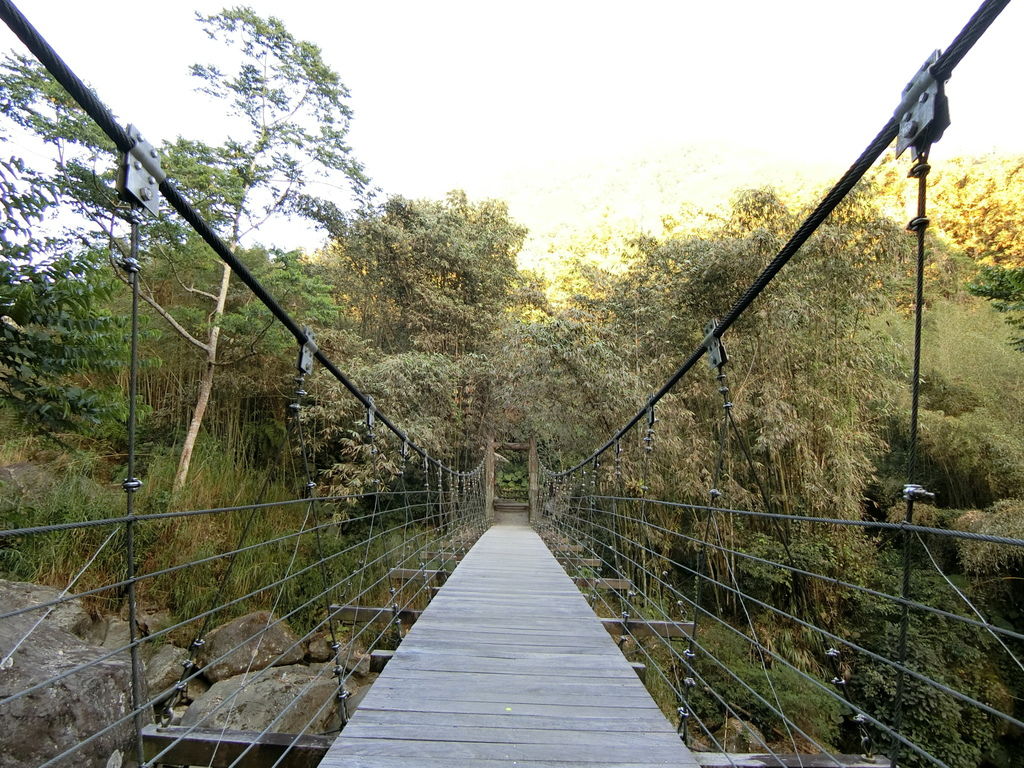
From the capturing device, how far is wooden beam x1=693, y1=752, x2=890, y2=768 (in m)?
0.95

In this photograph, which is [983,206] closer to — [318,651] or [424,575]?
[424,575]

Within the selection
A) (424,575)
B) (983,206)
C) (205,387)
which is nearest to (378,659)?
(424,575)

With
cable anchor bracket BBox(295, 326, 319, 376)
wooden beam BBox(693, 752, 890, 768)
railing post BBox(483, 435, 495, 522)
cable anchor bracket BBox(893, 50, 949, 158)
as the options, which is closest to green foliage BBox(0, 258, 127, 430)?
cable anchor bracket BBox(295, 326, 319, 376)

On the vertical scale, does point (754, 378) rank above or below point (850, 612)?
above

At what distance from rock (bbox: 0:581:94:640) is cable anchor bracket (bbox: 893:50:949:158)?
3.65 metres

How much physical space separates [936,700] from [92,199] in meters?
7.15

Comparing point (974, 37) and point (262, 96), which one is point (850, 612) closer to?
point (974, 37)

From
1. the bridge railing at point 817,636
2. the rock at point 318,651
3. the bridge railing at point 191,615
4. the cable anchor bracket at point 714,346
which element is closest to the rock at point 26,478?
the bridge railing at point 191,615

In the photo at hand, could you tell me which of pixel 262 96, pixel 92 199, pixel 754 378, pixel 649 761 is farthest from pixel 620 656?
pixel 262 96

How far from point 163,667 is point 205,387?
2336mm

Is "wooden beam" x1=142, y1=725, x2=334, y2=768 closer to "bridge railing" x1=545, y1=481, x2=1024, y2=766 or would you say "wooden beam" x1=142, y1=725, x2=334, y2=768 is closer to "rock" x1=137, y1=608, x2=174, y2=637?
"bridge railing" x1=545, y1=481, x2=1024, y2=766

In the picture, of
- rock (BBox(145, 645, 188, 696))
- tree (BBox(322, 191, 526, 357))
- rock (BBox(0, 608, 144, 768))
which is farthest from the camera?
tree (BBox(322, 191, 526, 357))

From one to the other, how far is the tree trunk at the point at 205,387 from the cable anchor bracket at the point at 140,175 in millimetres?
4194

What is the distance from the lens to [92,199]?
3887 mm
